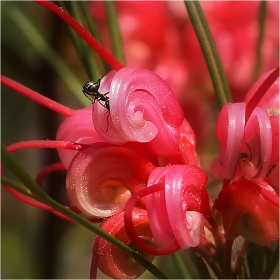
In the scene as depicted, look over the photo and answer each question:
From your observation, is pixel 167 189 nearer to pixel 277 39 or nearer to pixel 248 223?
pixel 248 223

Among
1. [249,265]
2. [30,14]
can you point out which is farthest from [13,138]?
[249,265]

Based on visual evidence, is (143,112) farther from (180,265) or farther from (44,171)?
(180,265)

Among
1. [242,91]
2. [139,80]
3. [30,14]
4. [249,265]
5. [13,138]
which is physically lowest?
[249,265]

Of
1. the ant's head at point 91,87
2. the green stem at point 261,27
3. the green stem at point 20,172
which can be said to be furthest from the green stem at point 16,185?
the green stem at point 261,27

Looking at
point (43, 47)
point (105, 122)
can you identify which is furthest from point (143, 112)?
point (43, 47)

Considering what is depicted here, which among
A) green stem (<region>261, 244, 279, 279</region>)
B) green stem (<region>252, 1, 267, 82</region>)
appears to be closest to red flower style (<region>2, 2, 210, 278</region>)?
green stem (<region>261, 244, 279, 279</region>)
